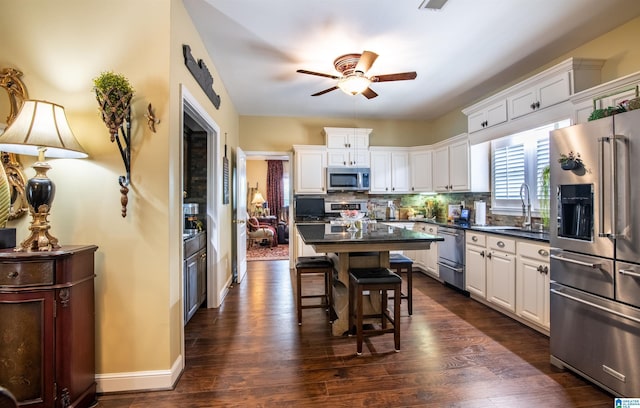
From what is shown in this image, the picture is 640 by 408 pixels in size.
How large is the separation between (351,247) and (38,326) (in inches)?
77.0

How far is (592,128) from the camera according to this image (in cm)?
189

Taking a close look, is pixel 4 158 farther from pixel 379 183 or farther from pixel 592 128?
pixel 379 183

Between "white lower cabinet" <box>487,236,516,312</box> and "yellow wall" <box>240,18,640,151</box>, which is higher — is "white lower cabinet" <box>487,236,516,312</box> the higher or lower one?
the lower one

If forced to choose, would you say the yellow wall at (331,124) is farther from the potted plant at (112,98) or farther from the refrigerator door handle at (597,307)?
the potted plant at (112,98)

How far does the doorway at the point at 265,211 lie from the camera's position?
771cm

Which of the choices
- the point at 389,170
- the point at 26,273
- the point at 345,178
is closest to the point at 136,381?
the point at 26,273

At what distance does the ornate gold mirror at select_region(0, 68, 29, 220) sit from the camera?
1.82 metres

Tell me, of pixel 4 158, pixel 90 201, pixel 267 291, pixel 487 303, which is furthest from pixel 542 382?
pixel 4 158

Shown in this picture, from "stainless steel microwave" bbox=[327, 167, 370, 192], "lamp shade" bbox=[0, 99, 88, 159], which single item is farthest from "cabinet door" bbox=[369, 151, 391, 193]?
"lamp shade" bbox=[0, 99, 88, 159]

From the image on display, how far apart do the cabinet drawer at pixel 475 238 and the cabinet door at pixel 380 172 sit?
1.94m

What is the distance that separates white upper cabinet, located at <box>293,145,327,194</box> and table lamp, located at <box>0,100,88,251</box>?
357 cm

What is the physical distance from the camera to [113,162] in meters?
1.89

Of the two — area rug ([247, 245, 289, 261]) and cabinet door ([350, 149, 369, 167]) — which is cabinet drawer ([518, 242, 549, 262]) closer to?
cabinet door ([350, 149, 369, 167])

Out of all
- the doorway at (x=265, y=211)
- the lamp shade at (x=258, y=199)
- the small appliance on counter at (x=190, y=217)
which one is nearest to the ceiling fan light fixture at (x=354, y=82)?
the small appliance on counter at (x=190, y=217)
